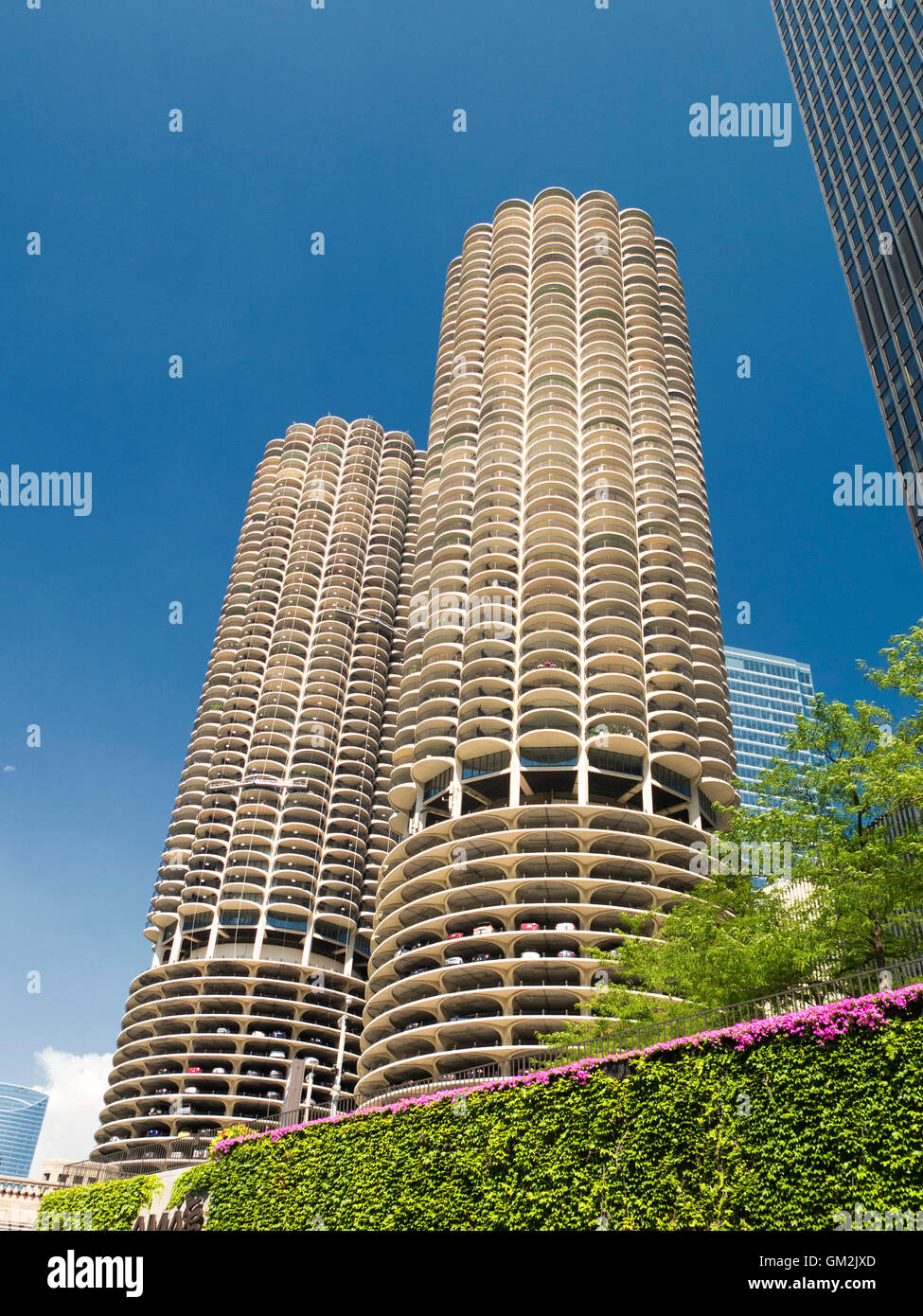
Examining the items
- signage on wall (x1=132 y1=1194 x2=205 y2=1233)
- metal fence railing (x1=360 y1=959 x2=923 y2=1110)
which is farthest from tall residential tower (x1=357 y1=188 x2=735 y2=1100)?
metal fence railing (x1=360 y1=959 x2=923 y2=1110)

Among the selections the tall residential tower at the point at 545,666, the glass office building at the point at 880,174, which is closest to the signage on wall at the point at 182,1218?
the tall residential tower at the point at 545,666

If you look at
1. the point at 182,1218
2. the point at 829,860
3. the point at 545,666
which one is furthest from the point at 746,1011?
the point at 545,666

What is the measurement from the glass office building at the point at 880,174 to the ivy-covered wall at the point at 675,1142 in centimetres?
3856

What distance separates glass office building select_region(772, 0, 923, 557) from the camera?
5794 centimetres

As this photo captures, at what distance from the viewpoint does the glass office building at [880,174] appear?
190 feet

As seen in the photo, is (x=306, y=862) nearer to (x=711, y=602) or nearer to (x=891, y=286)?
(x=711, y=602)

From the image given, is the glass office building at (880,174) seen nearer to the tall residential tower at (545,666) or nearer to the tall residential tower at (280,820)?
the tall residential tower at (545,666)

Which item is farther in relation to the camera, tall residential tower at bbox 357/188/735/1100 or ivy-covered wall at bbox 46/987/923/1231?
tall residential tower at bbox 357/188/735/1100

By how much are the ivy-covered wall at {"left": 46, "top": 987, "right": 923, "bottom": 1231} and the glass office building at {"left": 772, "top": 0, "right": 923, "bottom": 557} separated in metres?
38.6

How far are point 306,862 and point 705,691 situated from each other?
4900cm

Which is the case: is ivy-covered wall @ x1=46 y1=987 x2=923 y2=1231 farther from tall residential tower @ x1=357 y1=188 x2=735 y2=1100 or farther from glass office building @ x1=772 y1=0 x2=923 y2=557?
glass office building @ x1=772 y1=0 x2=923 y2=557

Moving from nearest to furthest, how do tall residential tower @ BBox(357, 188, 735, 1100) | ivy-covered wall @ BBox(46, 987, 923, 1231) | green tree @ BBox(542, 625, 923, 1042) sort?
ivy-covered wall @ BBox(46, 987, 923, 1231) < green tree @ BBox(542, 625, 923, 1042) < tall residential tower @ BBox(357, 188, 735, 1100)
